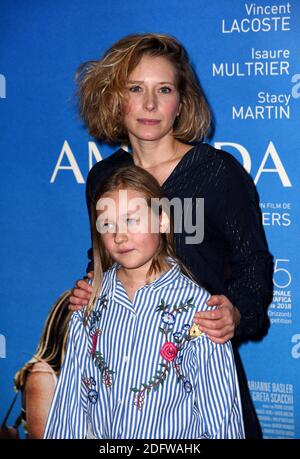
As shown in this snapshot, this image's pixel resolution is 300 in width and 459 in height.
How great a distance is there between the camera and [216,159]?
2184mm

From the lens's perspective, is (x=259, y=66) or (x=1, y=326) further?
(x=1, y=326)

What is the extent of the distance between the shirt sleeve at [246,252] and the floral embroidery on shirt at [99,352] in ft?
1.27

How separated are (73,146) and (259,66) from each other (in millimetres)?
853

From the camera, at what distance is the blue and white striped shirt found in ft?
6.11

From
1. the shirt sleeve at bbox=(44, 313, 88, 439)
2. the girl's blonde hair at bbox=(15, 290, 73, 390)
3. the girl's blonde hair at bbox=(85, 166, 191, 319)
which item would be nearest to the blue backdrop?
the girl's blonde hair at bbox=(15, 290, 73, 390)

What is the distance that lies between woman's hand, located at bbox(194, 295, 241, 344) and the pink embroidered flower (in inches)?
3.5

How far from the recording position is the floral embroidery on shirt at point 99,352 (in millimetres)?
1918

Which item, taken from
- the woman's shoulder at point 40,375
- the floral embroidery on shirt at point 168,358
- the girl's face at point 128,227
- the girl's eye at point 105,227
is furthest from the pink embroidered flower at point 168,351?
the woman's shoulder at point 40,375

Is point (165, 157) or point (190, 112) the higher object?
point (190, 112)

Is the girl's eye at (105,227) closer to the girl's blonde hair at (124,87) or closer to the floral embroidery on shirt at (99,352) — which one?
the floral embroidery on shirt at (99,352)

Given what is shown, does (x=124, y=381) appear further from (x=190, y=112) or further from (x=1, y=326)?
(x=1, y=326)

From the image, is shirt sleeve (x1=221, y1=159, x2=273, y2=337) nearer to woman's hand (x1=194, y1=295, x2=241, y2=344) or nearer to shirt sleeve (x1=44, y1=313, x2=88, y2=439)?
woman's hand (x1=194, y1=295, x2=241, y2=344)

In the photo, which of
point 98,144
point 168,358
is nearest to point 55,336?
point 98,144
